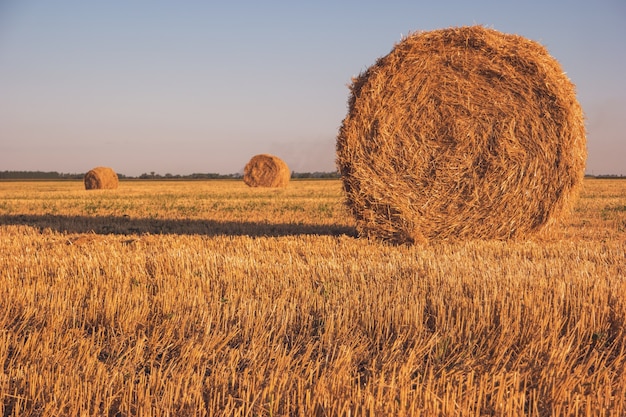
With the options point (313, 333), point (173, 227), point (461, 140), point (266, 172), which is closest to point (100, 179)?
point (266, 172)

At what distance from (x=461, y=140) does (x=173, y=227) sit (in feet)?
18.9

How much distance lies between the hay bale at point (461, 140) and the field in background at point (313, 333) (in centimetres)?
138

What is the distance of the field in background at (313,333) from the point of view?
321 centimetres

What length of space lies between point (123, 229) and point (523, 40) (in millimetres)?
7406

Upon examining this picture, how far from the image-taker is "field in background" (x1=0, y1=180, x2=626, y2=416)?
3.21 metres

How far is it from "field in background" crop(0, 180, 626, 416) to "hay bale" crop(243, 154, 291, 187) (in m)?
23.1

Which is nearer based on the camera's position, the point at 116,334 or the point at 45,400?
the point at 45,400

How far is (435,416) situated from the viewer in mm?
2967

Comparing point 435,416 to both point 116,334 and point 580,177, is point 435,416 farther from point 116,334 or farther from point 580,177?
point 580,177

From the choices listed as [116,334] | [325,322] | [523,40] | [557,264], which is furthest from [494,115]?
[116,334]

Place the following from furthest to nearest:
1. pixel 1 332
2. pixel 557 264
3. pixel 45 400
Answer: pixel 557 264
pixel 1 332
pixel 45 400

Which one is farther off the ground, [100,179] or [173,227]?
[100,179]

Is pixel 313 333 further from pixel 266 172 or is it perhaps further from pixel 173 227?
pixel 266 172

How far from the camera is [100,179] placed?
107ft
